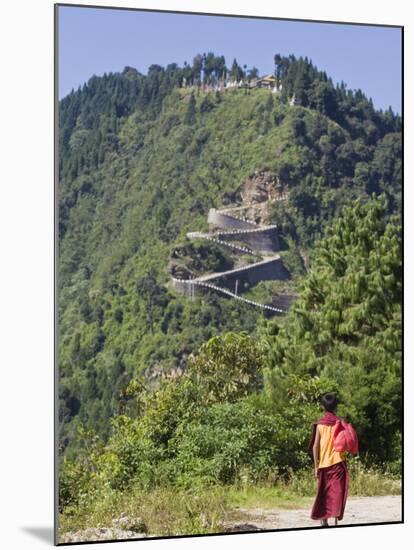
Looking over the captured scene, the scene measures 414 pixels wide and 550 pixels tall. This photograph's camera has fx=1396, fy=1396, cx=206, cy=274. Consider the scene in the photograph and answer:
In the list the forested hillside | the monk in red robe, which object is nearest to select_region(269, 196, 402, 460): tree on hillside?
the forested hillside

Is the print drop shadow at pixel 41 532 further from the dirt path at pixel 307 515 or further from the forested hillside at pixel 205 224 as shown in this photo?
the dirt path at pixel 307 515

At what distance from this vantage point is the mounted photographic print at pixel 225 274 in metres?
10.8

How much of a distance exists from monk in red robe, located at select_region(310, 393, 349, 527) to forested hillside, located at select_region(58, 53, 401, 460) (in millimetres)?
421

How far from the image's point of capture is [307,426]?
11367 mm

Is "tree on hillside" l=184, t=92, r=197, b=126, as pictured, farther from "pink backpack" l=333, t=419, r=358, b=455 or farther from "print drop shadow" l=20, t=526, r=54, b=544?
"print drop shadow" l=20, t=526, r=54, b=544

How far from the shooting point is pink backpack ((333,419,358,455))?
11.2 meters

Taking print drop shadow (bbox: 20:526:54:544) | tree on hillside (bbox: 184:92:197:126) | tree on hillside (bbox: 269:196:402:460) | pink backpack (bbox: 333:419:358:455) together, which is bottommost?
print drop shadow (bbox: 20:526:54:544)

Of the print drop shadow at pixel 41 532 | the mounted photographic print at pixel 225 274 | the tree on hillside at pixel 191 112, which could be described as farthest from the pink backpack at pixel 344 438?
the tree on hillside at pixel 191 112

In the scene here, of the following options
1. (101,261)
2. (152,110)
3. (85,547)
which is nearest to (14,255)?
(101,261)

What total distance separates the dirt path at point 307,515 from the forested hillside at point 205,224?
426 millimetres
